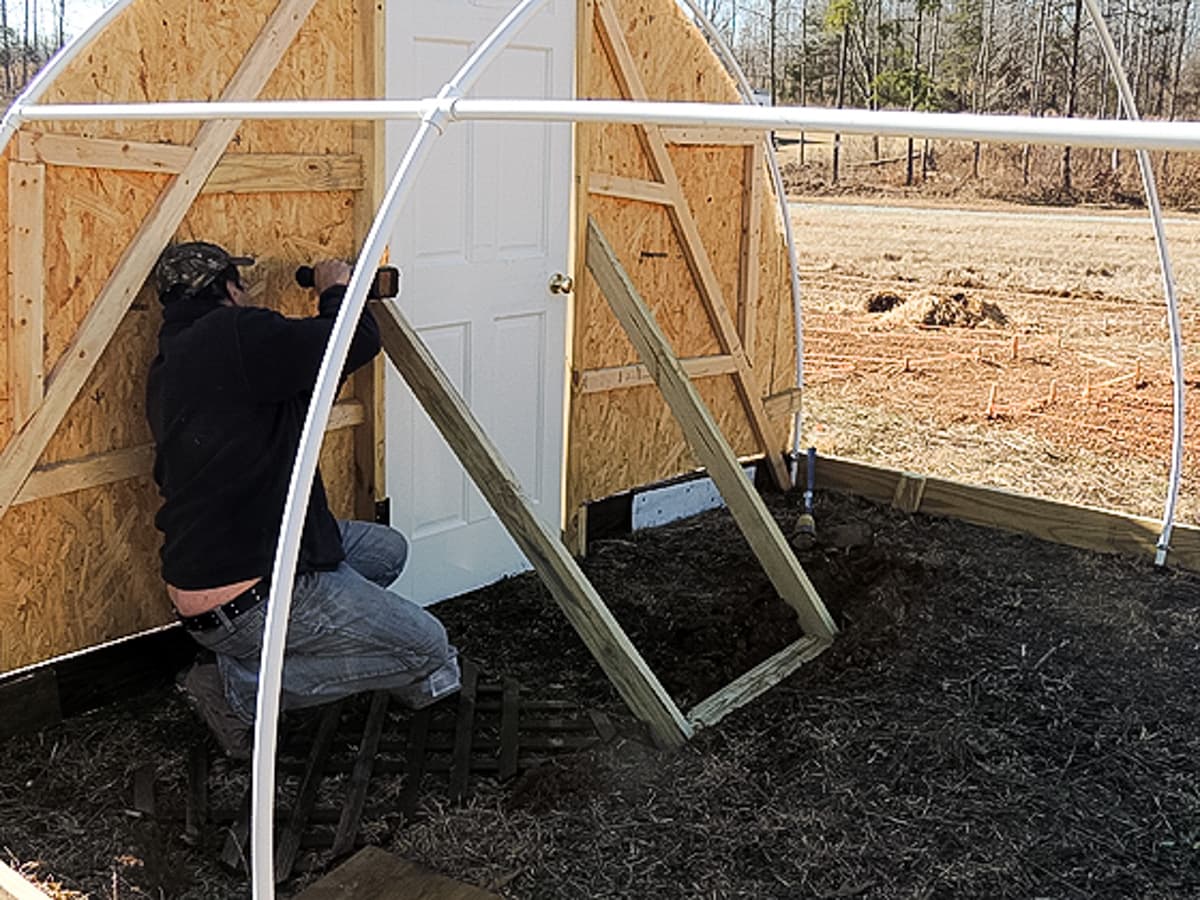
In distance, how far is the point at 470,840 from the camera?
381 cm

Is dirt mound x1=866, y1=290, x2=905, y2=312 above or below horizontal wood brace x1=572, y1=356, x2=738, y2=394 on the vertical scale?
above

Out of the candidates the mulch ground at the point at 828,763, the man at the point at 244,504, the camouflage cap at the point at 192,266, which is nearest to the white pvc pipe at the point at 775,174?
the mulch ground at the point at 828,763

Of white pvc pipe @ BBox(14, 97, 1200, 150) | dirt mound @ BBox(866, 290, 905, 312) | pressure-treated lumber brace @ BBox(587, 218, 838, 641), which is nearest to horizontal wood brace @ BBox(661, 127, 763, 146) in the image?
pressure-treated lumber brace @ BBox(587, 218, 838, 641)

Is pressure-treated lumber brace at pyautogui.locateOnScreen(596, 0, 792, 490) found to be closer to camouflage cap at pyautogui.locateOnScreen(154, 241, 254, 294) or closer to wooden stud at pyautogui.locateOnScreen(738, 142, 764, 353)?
wooden stud at pyautogui.locateOnScreen(738, 142, 764, 353)

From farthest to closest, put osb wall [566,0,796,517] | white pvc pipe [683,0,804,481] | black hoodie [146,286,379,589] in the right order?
1. white pvc pipe [683,0,804,481]
2. osb wall [566,0,796,517]
3. black hoodie [146,286,379,589]

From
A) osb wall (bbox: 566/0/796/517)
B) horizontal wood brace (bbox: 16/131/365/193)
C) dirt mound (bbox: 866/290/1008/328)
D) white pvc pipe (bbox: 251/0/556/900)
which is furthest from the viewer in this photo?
dirt mound (bbox: 866/290/1008/328)

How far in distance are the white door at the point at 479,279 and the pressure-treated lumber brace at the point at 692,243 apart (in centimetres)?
30

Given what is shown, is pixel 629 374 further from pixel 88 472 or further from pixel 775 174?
pixel 88 472

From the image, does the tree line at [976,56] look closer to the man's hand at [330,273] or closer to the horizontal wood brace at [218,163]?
the horizontal wood brace at [218,163]

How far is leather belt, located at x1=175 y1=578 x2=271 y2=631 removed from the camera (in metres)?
4.08

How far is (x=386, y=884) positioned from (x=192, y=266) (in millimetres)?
1991

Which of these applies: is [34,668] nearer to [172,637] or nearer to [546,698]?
[172,637]

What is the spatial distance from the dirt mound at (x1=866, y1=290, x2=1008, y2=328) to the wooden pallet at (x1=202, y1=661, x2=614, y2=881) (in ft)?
28.6

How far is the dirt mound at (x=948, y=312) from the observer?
1247 centimetres
